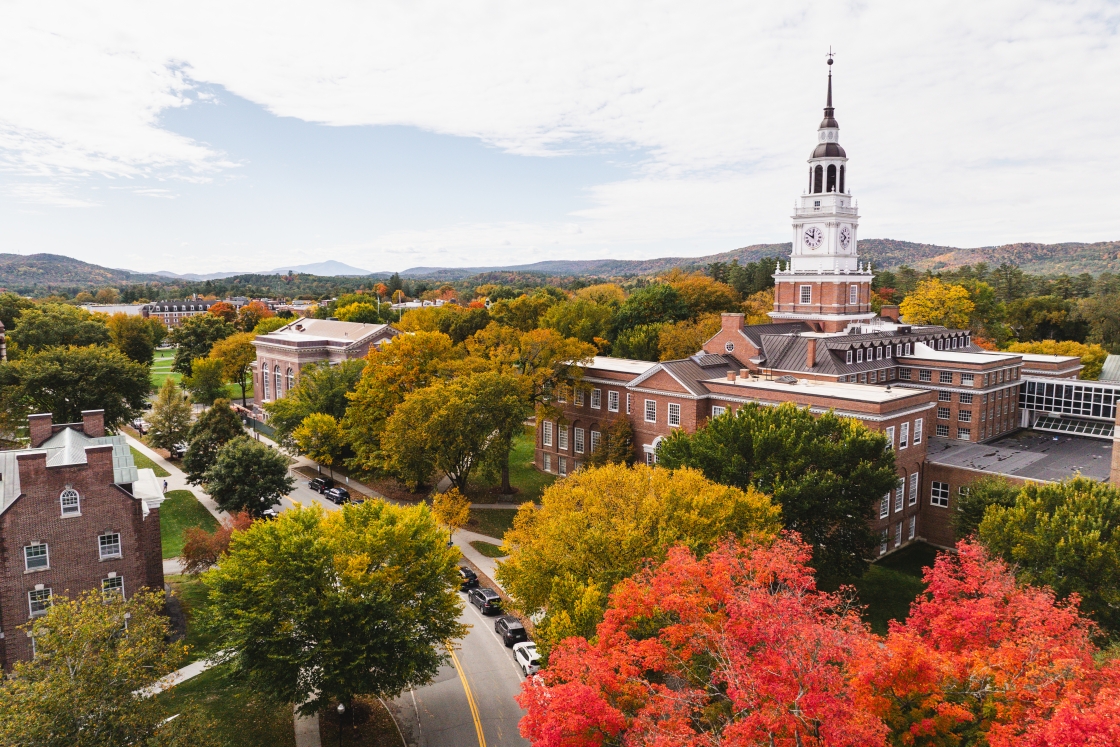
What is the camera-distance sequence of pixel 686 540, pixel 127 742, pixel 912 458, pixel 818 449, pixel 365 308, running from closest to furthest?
pixel 127 742
pixel 686 540
pixel 818 449
pixel 912 458
pixel 365 308

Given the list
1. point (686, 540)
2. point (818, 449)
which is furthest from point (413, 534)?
point (818, 449)

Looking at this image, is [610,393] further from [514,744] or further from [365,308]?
[365,308]

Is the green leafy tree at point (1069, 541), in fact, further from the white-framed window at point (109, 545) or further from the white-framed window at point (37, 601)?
the white-framed window at point (37, 601)

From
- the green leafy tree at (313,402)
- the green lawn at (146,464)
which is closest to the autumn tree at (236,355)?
the green lawn at (146,464)

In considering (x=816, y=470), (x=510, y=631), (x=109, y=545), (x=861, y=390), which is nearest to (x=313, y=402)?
(x=109, y=545)

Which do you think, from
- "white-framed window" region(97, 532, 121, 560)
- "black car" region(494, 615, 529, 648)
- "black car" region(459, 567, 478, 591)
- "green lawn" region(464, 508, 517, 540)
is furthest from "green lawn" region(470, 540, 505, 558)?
"white-framed window" region(97, 532, 121, 560)
